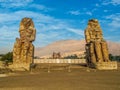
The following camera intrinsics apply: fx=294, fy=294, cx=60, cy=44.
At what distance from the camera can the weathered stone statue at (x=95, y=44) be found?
110 ft

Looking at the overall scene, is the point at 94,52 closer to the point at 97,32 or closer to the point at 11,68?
the point at 97,32

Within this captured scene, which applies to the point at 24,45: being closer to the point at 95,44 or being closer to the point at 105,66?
the point at 95,44

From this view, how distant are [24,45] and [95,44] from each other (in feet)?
26.5

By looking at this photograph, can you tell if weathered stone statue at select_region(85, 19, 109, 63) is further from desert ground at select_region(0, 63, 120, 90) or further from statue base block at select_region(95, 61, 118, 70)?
desert ground at select_region(0, 63, 120, 90)

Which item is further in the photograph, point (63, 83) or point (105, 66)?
point (105, 66)

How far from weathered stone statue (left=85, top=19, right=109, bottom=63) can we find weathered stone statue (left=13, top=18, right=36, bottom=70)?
22.1 ft

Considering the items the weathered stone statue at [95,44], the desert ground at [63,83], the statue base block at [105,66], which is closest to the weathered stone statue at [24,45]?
the weathered stone statue at [95,44]

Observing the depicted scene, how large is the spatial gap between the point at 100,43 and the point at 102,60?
6.44 ft

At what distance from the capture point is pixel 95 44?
110 feet

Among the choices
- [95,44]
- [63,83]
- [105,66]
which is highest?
[95,44]

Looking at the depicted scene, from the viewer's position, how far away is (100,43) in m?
33.7

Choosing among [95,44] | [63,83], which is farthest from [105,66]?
[63,83]

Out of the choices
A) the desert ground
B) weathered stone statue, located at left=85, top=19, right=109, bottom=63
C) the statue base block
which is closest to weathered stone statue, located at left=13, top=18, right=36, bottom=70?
weathered stone statue, located at left=85, top=19, right=109, bottom=63

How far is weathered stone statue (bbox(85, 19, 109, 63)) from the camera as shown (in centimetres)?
3344
